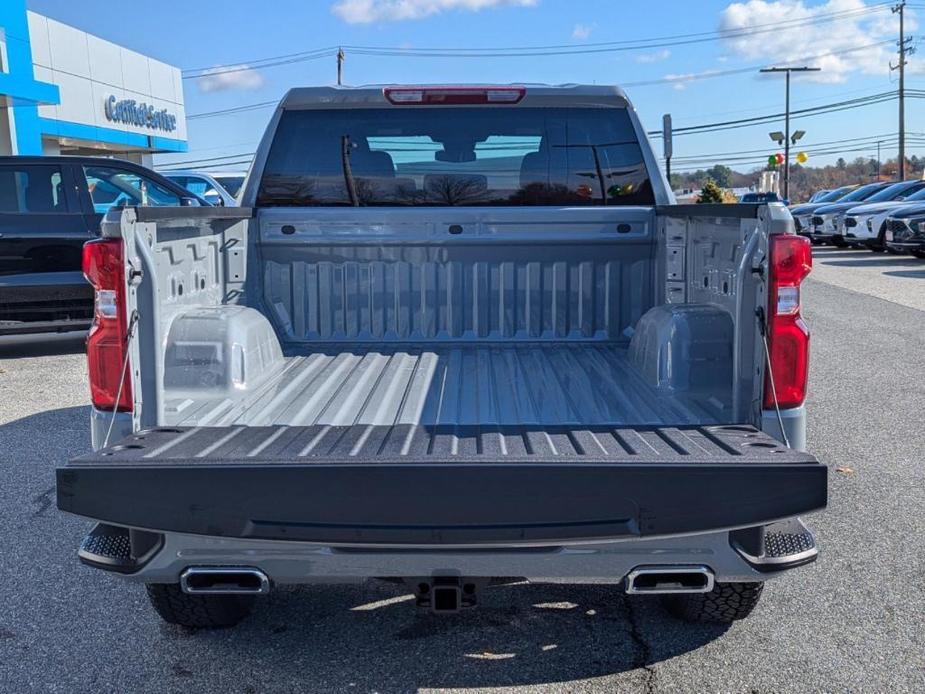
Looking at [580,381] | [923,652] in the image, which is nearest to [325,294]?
[580,381]

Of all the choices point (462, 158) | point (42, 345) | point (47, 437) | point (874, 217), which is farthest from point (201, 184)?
point (874, 217)

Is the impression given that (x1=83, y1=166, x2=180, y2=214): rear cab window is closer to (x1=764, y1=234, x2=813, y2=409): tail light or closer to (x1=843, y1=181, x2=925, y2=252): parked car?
(x1=764, y1=234, x2=813, y2=409): tail light

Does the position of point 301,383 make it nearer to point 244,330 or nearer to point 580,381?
point 244,330

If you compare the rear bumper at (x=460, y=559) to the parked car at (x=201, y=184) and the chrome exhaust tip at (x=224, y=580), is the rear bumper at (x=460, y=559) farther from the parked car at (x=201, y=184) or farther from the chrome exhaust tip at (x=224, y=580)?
the parked car at (x=201, y=184)

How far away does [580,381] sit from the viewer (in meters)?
4.10

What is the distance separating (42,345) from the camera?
11531 millimetres

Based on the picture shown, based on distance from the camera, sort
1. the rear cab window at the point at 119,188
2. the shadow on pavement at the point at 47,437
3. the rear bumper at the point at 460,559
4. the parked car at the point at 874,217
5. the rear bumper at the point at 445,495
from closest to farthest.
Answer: the rear bumper at the point at 445,495
the rear bumper at the point at 460,559
the shadow on pavement at the point at 47,437
the rear cab window at the point at 119,188
the parked car at the point at 874,217

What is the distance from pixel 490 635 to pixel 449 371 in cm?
117

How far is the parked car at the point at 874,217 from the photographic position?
21.9m

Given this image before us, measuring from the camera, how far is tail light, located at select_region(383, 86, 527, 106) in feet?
15.5

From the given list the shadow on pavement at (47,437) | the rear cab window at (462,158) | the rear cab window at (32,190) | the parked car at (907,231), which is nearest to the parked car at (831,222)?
the parked car at (907,231)

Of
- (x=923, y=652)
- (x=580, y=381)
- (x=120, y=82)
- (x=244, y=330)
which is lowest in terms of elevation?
(x=923, y=652)

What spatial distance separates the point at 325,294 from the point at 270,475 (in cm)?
222

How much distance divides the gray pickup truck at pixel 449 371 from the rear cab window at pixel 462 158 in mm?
11
